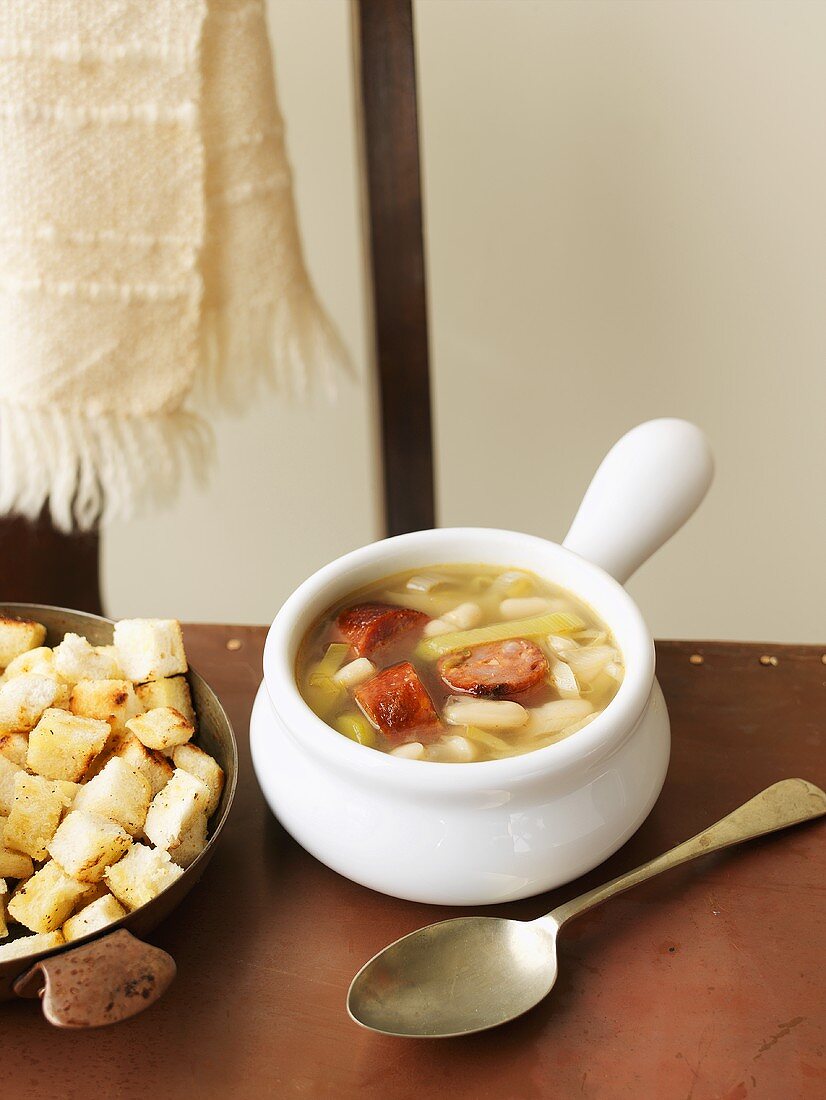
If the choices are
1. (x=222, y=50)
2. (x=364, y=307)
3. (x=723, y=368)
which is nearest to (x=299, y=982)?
(x=222, y=50)

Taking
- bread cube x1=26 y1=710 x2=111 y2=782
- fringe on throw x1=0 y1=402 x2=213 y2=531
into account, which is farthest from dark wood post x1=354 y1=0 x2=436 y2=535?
bread cube x1=26 y1=710 x2=111 y2=782

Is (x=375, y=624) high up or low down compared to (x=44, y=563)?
up

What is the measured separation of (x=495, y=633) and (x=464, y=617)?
0.03 metres

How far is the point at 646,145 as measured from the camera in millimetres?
1395

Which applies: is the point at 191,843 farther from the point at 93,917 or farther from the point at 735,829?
the point at 735,829

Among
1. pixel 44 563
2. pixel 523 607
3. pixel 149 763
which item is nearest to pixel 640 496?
pixel 523 607

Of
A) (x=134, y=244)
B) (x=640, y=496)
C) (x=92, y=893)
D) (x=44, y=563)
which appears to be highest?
(x=134, y=244)

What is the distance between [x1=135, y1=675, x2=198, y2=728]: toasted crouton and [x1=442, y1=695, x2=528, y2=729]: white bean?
16cm

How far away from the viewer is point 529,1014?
53cm

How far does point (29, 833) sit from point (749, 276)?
1.22 m

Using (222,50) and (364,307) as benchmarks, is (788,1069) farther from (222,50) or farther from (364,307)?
(364,307)

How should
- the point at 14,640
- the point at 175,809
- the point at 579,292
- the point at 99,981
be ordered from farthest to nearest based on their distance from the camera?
the point at 579,292 < the point at 14,640 < the point at 175,809 < the point at 99,981

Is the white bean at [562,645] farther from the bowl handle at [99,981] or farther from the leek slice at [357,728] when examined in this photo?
the bowl handle at [99,981]

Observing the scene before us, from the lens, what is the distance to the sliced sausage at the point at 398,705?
58 centimetres
